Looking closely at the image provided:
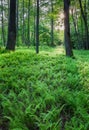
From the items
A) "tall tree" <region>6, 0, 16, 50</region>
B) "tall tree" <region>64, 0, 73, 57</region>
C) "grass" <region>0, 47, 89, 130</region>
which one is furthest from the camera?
"tall tree" <region>6, 0, 16, 50</region>

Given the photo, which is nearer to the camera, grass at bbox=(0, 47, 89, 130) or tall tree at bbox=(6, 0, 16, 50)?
grass at bbox=(0, 47, 89, 130)

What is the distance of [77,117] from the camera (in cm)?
403

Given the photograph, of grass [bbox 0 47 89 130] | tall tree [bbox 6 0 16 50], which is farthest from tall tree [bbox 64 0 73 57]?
grass [bbox 0 47 89 130]

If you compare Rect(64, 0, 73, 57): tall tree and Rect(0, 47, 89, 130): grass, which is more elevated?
Rect(64, 0, 73, 57): tall tree

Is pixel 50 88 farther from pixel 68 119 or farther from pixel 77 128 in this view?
pixel 77 128

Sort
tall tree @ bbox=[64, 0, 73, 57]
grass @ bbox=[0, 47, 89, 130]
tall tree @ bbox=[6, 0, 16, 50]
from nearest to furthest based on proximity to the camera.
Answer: grass @ bbox=[0, 47, 89, 130] < tall tree @ bbox=[64, 0, 73, 57] < tall tree @ bbox=[6, 0, 16, 50]

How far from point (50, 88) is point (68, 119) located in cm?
158

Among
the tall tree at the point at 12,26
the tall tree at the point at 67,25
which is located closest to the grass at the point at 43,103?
the tall tree at the point at 67,25

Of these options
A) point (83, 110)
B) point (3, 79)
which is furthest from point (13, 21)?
point (83, 110)

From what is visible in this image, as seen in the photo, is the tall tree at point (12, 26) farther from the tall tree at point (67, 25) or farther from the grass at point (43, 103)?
the grass at point (43, 103)

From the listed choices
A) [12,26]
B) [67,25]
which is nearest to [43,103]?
[67,25]

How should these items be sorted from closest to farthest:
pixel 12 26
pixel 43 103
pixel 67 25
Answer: pixel 43 103, pixel 67 25, pixel 12 26

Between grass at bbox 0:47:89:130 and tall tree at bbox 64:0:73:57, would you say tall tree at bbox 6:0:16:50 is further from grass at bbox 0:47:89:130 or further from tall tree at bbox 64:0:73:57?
grass at bbox 0:47:89:130

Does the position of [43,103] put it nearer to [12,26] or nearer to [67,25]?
[67,25]
